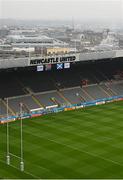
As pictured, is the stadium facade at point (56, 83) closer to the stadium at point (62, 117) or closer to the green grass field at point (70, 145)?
the stadium at point (62, 117)

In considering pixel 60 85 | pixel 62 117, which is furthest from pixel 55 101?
pixel 62 117

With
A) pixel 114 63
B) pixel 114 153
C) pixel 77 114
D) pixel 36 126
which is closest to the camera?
pixel 114 153

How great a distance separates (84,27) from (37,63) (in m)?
126

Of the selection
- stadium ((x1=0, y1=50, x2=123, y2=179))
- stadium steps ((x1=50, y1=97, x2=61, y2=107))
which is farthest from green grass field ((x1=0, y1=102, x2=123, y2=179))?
stadium steps ((x1=50, y1=97, x2=61, y2=107))

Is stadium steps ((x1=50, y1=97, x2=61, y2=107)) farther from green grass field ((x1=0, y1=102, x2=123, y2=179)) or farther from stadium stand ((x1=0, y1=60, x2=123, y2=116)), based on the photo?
green grass field ((x1=0, y1=102, x2=123, y2=179))

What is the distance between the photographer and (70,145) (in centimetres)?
3731

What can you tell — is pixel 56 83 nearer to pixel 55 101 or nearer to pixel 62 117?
pixel 55 101

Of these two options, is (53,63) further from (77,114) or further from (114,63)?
(114,63)

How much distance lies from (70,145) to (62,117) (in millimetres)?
13634

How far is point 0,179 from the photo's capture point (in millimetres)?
27391

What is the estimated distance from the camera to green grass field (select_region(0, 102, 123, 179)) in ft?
97.7

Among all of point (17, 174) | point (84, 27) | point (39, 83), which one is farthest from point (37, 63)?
point (84, 27)

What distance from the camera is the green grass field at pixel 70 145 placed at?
29.8 metres

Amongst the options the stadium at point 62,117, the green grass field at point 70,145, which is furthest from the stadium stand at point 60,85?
the green grass field at point 70,145
